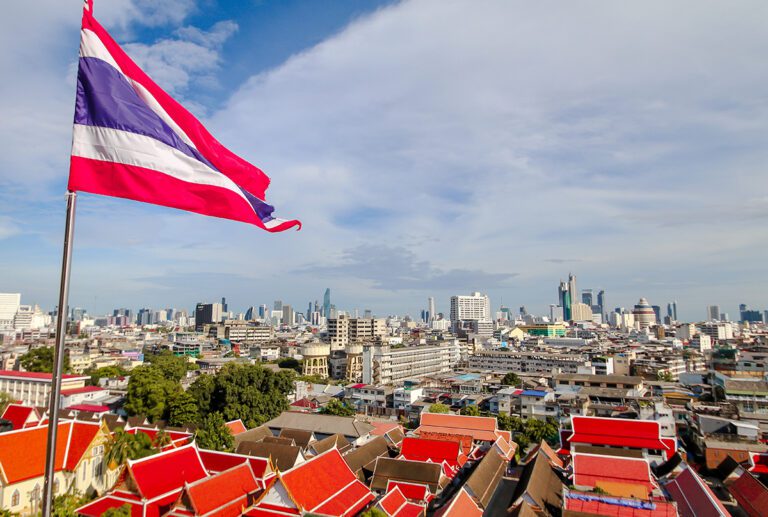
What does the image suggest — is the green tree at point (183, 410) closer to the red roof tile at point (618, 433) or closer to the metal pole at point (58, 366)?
the red roof tile at point (618, 433)

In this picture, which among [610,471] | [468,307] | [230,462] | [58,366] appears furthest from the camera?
[468,307]

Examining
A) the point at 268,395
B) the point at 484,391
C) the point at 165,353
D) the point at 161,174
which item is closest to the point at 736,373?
the point at 484,391

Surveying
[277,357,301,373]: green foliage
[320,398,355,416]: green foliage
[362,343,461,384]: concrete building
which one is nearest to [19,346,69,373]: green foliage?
[277,357,301,373]: green foliage

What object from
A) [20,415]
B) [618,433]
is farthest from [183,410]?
[618,433]

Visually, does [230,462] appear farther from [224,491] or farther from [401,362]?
[401,362]

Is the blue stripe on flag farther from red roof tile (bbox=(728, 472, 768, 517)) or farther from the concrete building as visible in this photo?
the concrete building

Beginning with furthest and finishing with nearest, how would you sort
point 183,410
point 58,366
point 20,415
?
point 183,410 → point 20,415 → point 58,366
